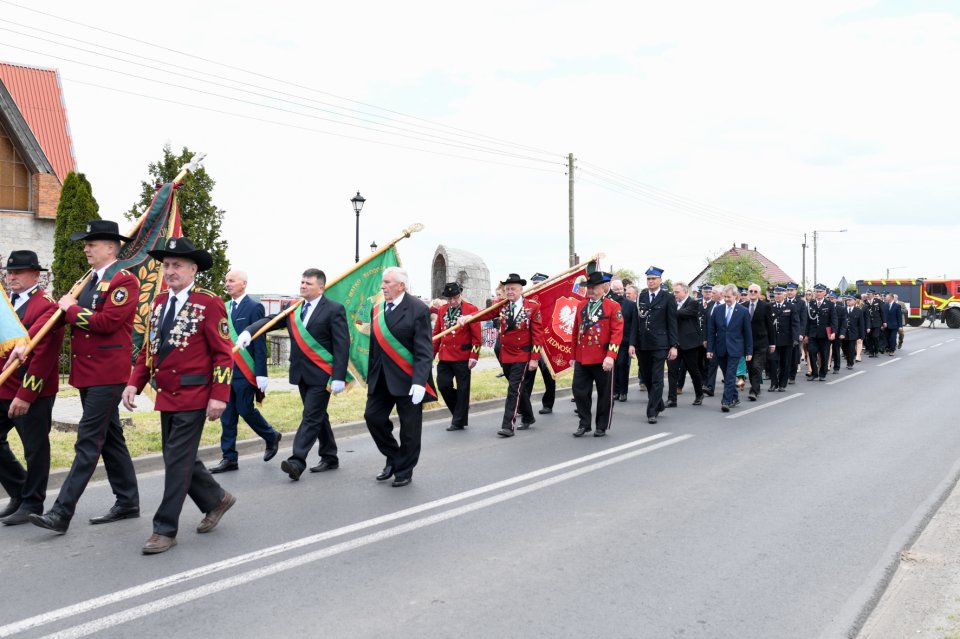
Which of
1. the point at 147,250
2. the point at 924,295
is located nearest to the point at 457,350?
the point at 147,250

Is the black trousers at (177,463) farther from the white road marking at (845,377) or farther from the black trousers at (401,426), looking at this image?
the white road marking at (845,377)

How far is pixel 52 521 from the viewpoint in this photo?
5172 mm

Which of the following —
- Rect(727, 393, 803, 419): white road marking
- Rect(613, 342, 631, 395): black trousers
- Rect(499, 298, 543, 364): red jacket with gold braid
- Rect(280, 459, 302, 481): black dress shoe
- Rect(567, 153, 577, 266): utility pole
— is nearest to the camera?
Rect(280, 459, 302, 481): black dress shoe

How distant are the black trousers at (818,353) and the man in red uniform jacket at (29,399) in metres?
15.3

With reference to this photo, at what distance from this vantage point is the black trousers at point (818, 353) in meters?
17.1

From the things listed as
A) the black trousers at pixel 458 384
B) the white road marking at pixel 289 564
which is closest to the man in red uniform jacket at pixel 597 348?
the black trousers at pixel 458 384

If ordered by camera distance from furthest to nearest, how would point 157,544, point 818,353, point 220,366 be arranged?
point 818,353 → point 220,366 → point 157,544

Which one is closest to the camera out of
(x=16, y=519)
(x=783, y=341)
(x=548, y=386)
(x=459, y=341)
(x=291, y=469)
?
(x=16, y=519)

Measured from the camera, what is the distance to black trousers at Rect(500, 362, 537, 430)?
958 centimetres

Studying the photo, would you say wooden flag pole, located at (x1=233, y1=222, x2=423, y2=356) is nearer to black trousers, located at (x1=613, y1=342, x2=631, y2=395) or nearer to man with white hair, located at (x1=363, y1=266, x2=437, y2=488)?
man with white hair, located at (x1=363, y1=266, x2=437, y2=488)

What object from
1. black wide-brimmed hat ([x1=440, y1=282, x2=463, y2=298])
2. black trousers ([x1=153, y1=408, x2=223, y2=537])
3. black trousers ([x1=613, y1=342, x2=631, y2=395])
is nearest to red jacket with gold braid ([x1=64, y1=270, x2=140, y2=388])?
black trousers ([x1=153, y1=408, x2=223, y2=537])

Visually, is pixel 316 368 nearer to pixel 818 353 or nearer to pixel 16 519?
pixel 16 519

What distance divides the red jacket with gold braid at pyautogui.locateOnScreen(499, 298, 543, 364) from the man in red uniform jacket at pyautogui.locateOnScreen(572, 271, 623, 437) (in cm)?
52

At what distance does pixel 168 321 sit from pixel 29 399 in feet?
3.87
